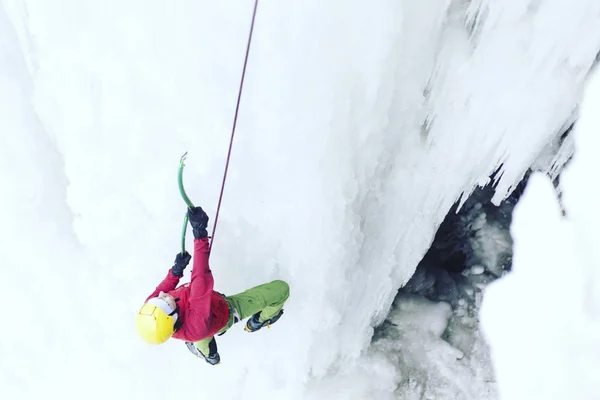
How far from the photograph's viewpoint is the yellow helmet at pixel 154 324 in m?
2.15

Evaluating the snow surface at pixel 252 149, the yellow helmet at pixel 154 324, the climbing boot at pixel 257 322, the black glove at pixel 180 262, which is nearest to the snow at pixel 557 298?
the snow surface at pixel 252 149

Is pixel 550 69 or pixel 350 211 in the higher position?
pixel 550 69

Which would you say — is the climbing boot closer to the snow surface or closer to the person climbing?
the person climbing

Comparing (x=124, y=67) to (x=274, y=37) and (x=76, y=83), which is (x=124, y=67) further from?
(x=274, y=37)

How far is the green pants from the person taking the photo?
8.71ft

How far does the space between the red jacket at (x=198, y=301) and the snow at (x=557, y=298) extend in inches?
88.6

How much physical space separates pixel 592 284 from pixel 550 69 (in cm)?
158

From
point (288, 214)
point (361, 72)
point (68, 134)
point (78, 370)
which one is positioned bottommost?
point (78, 370)

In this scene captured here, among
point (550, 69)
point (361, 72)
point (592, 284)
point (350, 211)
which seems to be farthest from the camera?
point (592, 284)

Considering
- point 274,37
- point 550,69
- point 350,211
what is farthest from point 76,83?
point 550,69

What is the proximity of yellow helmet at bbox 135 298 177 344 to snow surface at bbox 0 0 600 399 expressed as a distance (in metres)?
0.60

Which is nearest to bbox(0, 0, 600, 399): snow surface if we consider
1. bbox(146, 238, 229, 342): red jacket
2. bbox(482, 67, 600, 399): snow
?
bbox(146, 238, 229, 342): red jacket

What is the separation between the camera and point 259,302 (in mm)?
2674

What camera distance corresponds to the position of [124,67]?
240 centimetres
